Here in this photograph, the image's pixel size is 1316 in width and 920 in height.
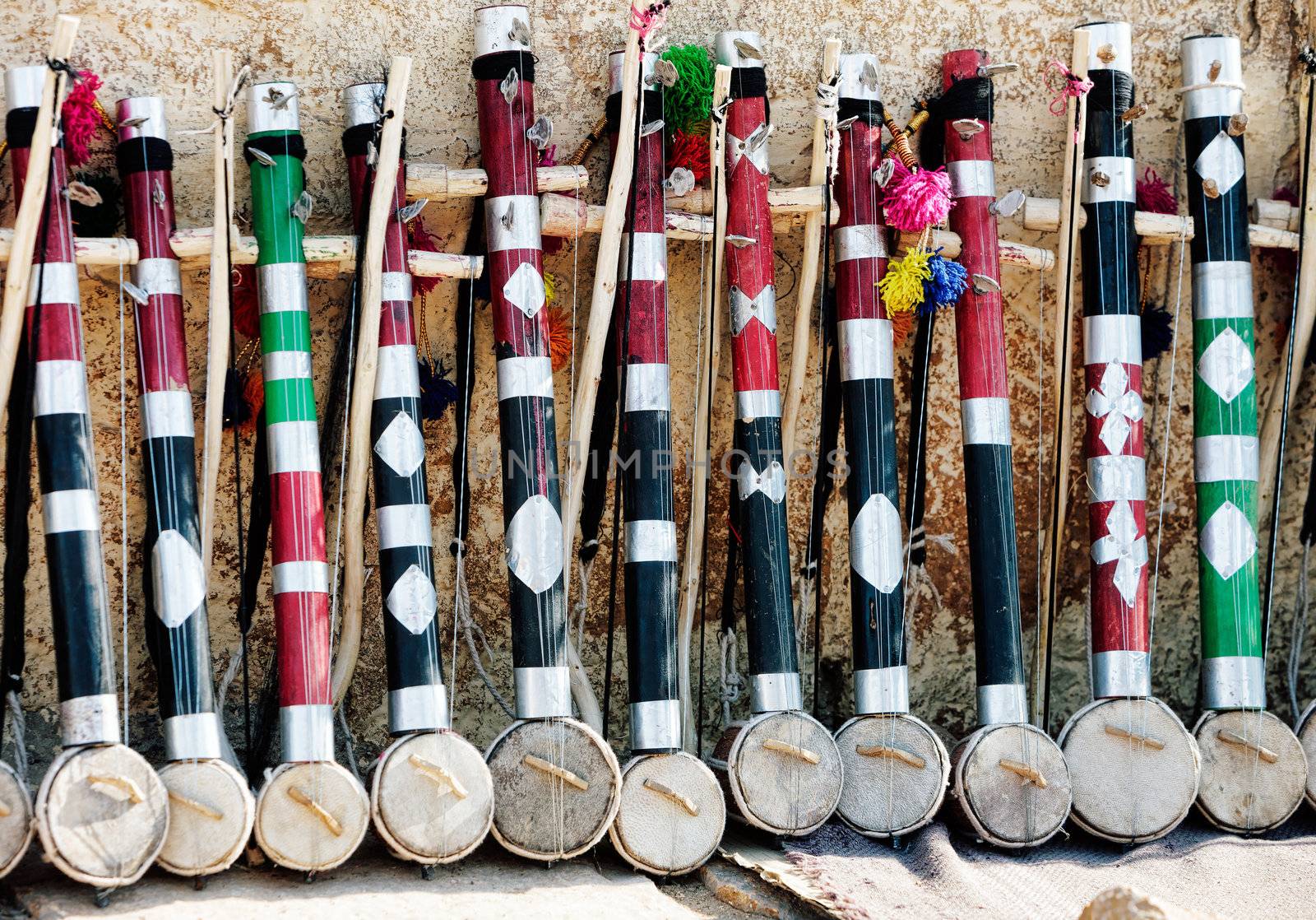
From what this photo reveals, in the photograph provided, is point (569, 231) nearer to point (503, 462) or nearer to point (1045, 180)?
point (503, 462)

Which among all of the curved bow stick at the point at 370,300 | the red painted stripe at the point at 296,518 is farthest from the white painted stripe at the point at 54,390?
Result: the curved bow stick at the point at 370,300

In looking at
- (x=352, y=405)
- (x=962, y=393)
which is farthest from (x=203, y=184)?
(x=962, y=393)

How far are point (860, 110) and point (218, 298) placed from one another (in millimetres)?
1434

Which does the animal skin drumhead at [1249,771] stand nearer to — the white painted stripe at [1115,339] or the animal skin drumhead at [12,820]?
the white painted stripe at [1115,339]

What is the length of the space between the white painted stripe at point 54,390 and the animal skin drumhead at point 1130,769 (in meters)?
2.13

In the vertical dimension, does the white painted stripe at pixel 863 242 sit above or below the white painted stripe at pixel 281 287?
above

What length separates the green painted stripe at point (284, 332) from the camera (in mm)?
3188

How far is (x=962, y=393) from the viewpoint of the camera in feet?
11.6

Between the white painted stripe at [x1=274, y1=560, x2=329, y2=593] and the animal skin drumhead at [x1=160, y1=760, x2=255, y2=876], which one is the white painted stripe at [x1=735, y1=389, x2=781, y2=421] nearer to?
the white painted stripe at [x1=274, y1=560, x2=329, y2=593]

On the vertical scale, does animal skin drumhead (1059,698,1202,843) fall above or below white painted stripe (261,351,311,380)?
below

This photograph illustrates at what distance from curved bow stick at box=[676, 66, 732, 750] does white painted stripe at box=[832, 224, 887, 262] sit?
10.7 inches

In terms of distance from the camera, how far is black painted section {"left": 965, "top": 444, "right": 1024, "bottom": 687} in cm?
346

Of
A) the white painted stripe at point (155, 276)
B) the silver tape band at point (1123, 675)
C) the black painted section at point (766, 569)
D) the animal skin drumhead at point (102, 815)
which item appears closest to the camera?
the animal skin drumhead at point (102, 815)

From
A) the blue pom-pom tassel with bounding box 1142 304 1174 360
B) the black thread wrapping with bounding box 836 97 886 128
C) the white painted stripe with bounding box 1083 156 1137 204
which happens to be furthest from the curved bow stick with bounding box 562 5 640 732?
the blue pom-pom tassel with bounding box 1142 304 1174 360
